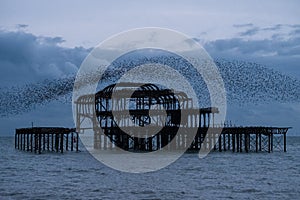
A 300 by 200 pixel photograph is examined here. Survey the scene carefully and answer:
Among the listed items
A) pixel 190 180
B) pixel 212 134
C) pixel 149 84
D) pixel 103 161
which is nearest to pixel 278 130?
pixel 212 134

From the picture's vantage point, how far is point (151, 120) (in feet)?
233

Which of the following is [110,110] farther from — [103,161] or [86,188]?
[86,188]

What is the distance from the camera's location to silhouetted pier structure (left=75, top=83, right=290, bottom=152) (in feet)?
219

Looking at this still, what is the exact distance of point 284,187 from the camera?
34.0m

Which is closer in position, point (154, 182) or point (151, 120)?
point (154, 182)

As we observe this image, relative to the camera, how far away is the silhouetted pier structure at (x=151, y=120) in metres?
66.8

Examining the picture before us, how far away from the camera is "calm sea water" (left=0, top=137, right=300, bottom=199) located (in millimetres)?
30359

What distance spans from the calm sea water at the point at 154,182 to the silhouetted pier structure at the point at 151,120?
16678 millimetres

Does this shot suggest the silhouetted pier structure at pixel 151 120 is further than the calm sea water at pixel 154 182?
Yes

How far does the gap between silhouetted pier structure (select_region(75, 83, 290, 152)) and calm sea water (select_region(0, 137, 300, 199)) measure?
1668 cm

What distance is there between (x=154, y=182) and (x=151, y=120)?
34.9 metres

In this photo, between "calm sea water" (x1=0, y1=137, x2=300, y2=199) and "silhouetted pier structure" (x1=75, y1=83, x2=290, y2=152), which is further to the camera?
"silhouetted pier structure" (x1=75, y1=83, x2=290, y2=152)

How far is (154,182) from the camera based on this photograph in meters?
36.0

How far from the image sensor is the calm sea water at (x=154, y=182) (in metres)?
30.4
